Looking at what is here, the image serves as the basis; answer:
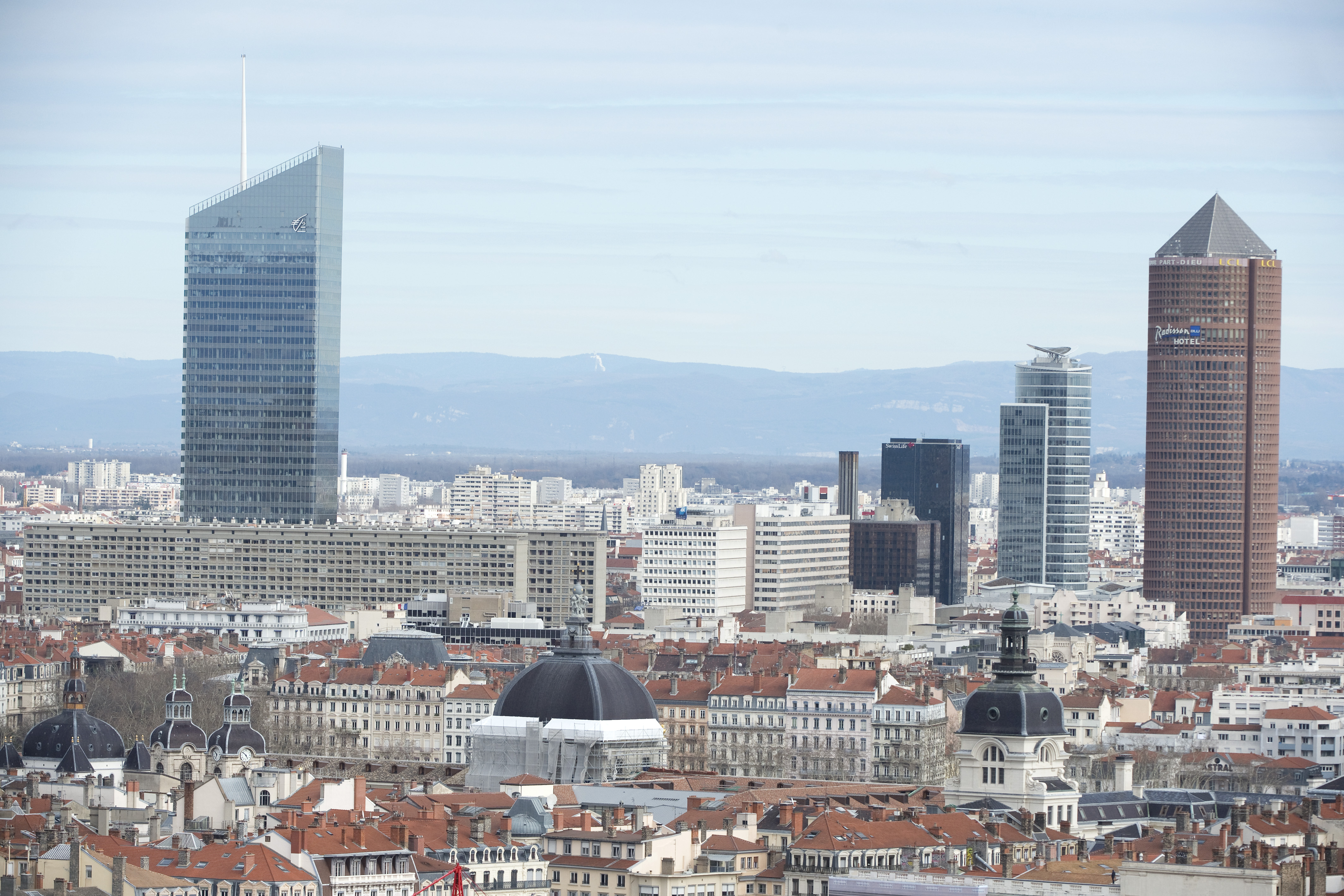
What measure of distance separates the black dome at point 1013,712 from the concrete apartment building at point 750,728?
29451 mm

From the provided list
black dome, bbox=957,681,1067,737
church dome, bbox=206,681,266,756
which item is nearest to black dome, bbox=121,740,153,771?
church dome, bbox=206,681,266,756

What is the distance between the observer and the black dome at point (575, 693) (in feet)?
394

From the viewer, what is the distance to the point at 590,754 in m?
118

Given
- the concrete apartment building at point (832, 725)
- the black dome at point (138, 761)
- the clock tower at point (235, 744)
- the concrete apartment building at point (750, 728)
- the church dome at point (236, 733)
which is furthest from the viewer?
the concrete apartment building at point (750, 728)

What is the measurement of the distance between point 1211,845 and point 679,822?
51.9ft

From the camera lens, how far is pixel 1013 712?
11125 cm

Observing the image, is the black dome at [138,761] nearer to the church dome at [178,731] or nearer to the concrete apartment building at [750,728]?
the church dome at [178,731]

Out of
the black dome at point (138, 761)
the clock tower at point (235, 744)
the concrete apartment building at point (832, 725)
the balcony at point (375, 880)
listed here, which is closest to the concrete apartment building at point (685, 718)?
the concrete apartment building at point (832, 725)

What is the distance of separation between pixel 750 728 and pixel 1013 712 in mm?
35398

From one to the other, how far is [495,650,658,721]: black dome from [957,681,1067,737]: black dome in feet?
45.3

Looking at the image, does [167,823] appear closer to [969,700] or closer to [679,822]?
[679,822]

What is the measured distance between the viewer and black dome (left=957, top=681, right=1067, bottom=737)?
111 m

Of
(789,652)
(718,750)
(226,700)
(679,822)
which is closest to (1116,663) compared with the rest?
(789,652)

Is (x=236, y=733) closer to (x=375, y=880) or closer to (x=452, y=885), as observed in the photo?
(x=375, y=880)
